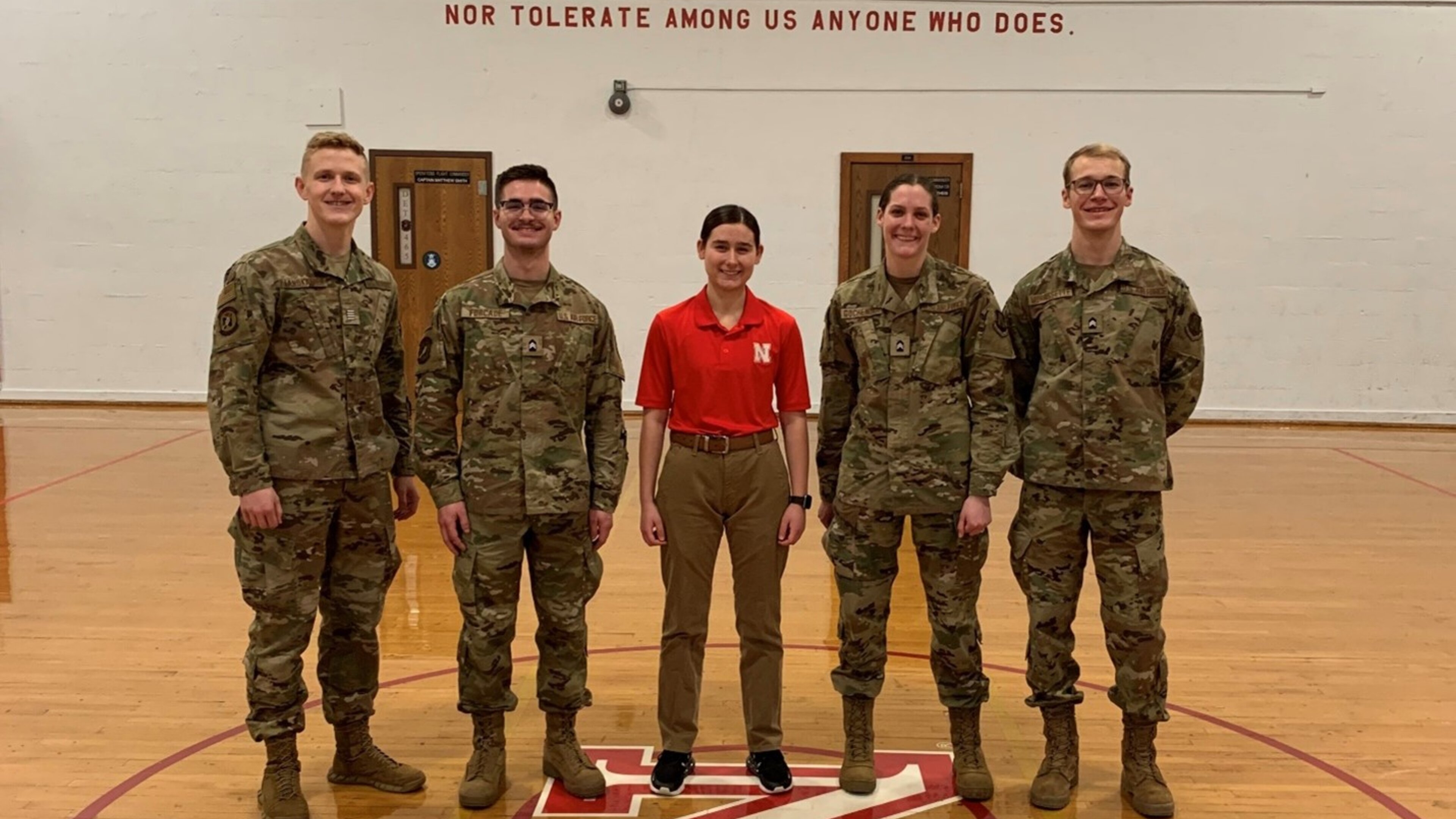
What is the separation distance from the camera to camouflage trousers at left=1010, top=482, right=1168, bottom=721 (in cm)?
286

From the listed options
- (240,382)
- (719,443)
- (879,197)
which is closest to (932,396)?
(719,443)

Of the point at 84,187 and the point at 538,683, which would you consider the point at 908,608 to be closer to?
the point at 538,683

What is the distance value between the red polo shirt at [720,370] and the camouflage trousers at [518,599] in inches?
15.7

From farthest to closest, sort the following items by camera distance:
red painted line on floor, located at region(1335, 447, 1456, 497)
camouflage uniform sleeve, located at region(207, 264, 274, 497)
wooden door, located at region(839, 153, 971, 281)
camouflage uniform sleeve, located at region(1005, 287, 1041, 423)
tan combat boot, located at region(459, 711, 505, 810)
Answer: wooden door, located at region(839, 153, 971, 281), red painted line on floor, located at region(1335, 447, 1456, 497), camouflage uniform sleeve, located at region(1005, 287, 1041, 423), tan combat boot, located at region(459, 711, 505, 810), camouflage uniform sleeve, located at region(207, 264, 274, 497)

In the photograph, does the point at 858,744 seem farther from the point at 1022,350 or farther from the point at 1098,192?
the point at 1098,192

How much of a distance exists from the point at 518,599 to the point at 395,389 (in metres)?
0.66

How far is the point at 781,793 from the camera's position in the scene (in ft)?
9.64

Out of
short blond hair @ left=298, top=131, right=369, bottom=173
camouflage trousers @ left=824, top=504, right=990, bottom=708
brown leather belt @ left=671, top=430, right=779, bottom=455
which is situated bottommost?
camouflage trousers @ left=824, top=504, right=990, bottom=708

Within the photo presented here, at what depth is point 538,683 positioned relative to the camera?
293 centimetres

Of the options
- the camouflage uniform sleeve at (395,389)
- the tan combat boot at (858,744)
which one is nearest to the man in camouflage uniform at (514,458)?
the camouflage uniform sleeve at (395,389)

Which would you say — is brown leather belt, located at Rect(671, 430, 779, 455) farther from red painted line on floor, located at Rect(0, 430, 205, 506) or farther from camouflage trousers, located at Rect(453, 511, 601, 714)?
red painted line on floor, located at Rect(0, 430, 205, 506)

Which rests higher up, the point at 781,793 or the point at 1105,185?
the point at 1105,185

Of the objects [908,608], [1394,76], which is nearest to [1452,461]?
[1394,76]

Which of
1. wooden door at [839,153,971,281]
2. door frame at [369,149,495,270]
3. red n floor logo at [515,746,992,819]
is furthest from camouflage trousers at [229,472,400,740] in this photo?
wooden door at [839,153,971,281]
